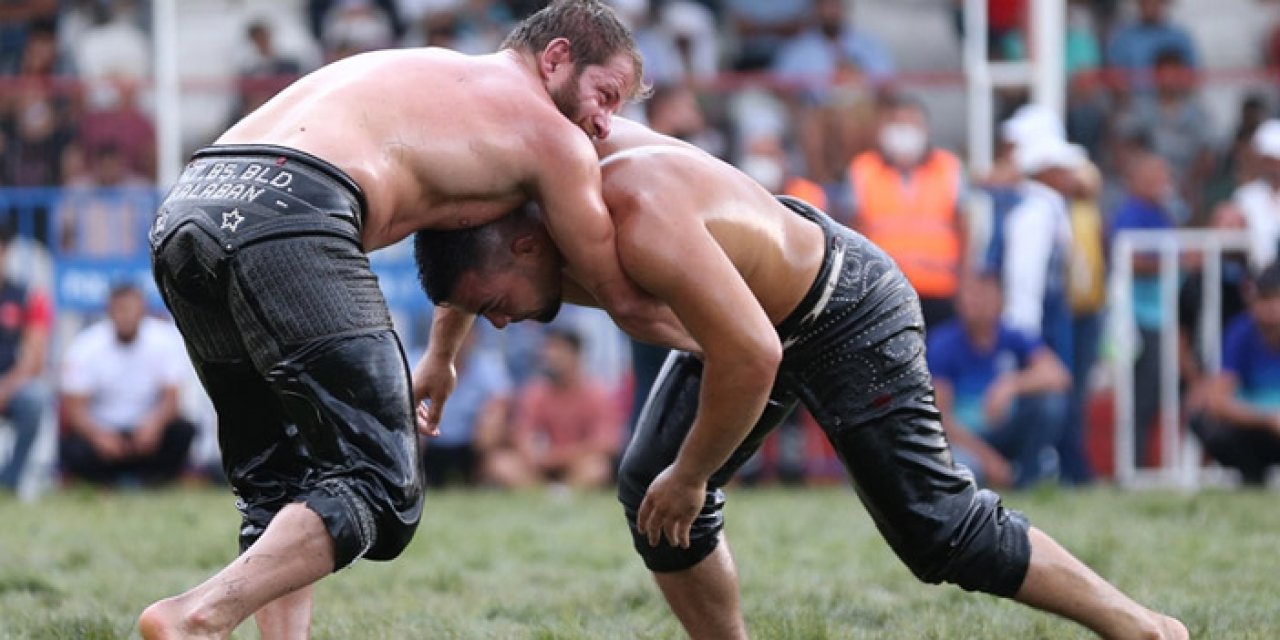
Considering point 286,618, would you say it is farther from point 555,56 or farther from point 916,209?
point 916,209

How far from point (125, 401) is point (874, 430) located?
6.68 meters

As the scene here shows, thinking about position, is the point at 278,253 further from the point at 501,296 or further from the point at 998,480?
the point at 998,480

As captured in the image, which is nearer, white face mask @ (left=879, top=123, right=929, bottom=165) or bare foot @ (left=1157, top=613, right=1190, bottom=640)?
bare foot @ (left=1157, top=613, right=1190, bottom=640)

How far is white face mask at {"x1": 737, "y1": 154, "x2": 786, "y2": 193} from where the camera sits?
1063 centimetres

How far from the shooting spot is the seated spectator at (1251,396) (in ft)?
33.4

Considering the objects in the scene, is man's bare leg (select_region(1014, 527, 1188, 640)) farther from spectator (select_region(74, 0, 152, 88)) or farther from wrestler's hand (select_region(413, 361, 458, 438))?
spectator (select_region(74, 0, 152, 88))

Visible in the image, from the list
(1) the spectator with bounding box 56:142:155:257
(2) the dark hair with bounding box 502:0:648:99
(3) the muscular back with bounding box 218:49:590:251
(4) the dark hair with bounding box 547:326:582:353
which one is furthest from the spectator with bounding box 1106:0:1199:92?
(3) the muscular back with bounding box 218:49:590:251

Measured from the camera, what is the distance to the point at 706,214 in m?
4.46

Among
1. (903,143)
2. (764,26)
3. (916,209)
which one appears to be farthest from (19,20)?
(916,209)

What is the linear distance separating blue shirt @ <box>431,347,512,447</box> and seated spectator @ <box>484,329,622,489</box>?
6.8 inches

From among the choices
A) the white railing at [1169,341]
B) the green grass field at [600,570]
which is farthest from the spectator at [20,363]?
the white railing at [1169,341]

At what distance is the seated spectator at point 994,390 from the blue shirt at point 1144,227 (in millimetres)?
702

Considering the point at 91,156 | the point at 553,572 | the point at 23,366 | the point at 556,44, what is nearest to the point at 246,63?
the point at 91,156

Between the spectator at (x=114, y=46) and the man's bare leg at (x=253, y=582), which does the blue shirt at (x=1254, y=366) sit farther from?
the man's bare leg at (x=253, y=582)
